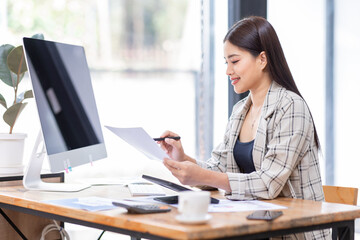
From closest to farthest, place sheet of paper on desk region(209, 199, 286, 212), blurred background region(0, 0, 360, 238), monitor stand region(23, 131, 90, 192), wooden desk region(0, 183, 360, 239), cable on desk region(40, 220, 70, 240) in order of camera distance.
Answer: wooden desk region(0, 183, 360, 239)
sheet of paper on desk region(209, 199, 286, 212)
monitor stand region(23, 131, 90, 192)
cable on desk region(40, 220, 70, 240)
blurred background region(0, 0, 360, 238)

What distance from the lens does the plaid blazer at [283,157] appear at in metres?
1.74

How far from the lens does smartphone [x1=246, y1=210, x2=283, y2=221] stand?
51.5 inches

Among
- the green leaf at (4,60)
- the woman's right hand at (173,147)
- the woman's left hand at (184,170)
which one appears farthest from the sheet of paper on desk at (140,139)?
the green leaf at (4,60)

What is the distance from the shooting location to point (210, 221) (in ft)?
4.12

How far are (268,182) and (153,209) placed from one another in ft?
1.64

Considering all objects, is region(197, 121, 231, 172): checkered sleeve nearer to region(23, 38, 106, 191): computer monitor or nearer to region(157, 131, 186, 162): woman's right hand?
region(157, 131, 186, 162): woman's right hand

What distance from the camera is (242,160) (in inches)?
79.7

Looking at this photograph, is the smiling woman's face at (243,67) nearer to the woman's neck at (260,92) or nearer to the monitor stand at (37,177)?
the woman's neck at (260,92)

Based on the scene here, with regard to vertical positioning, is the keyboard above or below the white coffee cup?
below

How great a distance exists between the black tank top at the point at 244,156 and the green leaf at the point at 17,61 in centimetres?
95

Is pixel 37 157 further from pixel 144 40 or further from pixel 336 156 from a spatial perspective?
pixel 336 156

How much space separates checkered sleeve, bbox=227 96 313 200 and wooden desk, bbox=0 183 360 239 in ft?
0.22

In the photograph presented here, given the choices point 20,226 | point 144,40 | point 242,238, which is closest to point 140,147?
point 242,238

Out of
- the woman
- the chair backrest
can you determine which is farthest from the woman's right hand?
the chair backrest
